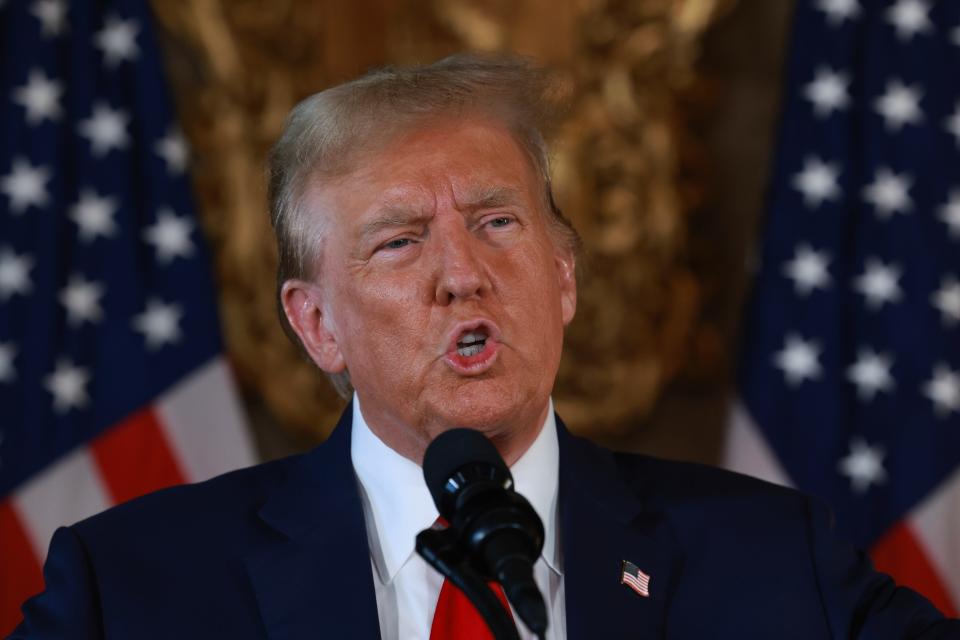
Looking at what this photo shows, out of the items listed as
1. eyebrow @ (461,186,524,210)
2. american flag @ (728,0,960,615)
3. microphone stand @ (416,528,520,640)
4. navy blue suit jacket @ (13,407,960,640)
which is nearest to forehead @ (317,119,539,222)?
eyebrow @ (461,186,524,210)

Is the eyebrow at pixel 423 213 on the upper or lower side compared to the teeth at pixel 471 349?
upper

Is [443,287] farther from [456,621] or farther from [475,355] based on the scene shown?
[456,621]

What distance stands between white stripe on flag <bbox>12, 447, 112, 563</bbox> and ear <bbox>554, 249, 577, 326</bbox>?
220 centimetres

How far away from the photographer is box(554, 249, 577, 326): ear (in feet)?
7.80

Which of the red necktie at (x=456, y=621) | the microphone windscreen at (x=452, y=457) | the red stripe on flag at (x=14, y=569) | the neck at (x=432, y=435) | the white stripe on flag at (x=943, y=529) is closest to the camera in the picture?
the microphone windscreen at (x=452, y=457)

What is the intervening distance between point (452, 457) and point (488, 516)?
0.12 metres

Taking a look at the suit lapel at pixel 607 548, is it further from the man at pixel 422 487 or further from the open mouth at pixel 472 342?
the open mouth at pixel 472 342

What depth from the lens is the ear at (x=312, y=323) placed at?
7.59 ft

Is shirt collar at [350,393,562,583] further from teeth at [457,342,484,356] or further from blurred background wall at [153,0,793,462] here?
blurred background wall at [153,0,793,462]

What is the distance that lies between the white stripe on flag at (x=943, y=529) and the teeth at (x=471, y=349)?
2.67 meters

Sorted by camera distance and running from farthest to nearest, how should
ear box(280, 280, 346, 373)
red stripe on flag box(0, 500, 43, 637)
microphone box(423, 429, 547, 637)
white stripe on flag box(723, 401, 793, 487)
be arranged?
white stripe on flag box(723, 401, 793, 487), red stripe on flag box(0, 500, 43, 637), ear box(280, 280, 346, 373), microphone box(423, 429, 547, 637)

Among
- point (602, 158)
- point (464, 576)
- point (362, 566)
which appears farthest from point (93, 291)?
point (464, 576)

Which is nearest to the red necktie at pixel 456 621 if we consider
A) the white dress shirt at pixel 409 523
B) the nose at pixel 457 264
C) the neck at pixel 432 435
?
the white dress shirt at pixel 409 523

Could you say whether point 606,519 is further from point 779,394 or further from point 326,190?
point 779,394
